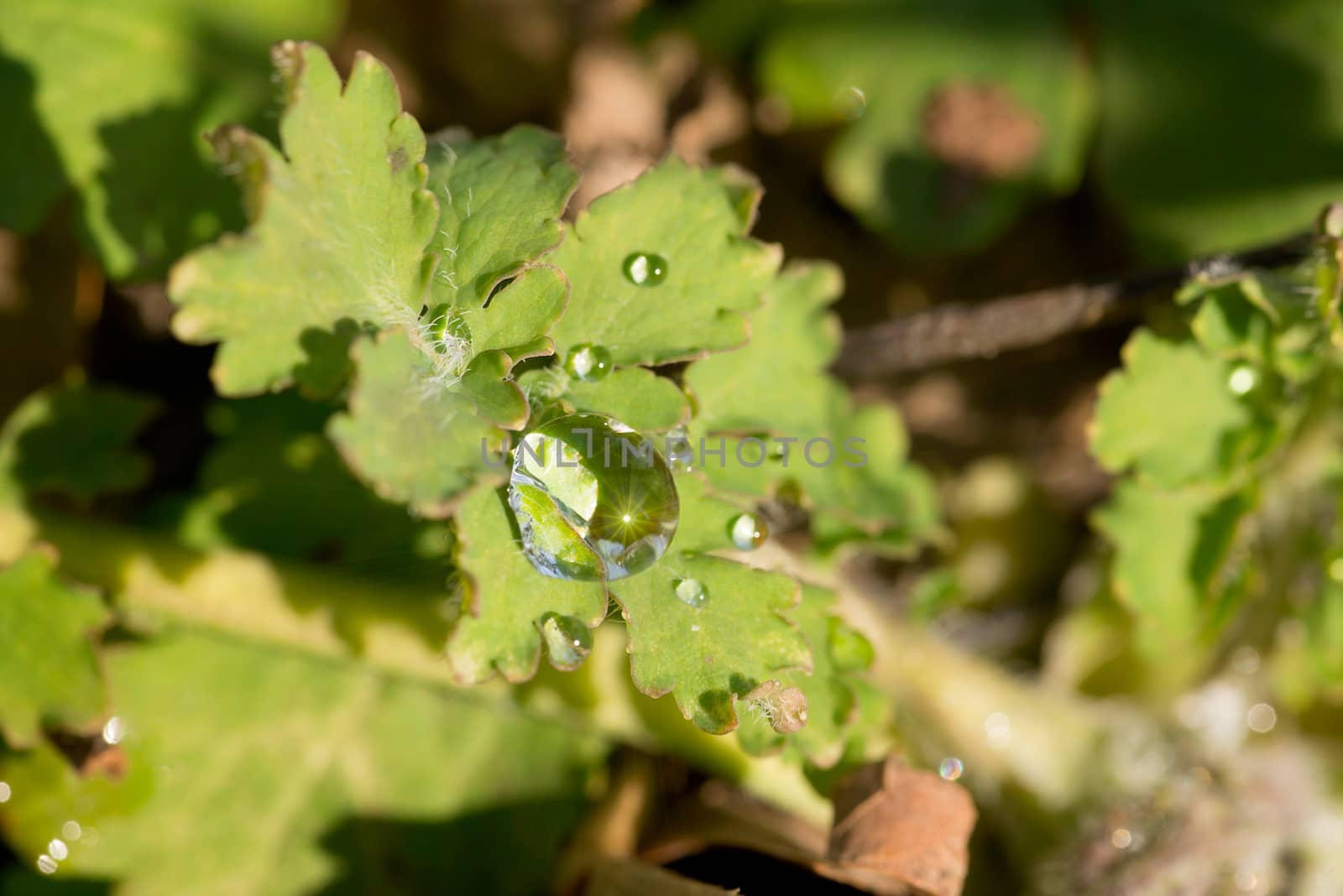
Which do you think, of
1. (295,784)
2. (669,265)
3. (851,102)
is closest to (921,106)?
(851,102)

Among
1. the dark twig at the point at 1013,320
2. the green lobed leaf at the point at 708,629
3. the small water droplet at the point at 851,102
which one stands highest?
the small water droplet at the point at 851,102

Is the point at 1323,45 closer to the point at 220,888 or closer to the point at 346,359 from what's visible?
the point at 346,359

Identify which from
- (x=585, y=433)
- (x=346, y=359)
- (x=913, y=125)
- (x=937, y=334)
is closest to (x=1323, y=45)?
(x=913, y=125)

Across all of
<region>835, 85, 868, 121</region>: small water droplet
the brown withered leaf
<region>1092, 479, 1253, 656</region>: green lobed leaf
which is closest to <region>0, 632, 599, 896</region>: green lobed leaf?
the brown withered leaf

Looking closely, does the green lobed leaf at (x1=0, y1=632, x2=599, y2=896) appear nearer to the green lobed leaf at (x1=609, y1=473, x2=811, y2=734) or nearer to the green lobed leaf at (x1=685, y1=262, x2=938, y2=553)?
the green lobed leaf at (x1=685, y1=262, x2=938, y2=553)

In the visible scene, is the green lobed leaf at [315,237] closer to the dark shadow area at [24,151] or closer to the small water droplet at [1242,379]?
the dark shadow area at [24,151]

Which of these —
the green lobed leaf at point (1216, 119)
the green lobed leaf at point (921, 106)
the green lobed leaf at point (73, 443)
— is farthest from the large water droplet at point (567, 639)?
the green lobed leaf at point (1216, 119)
